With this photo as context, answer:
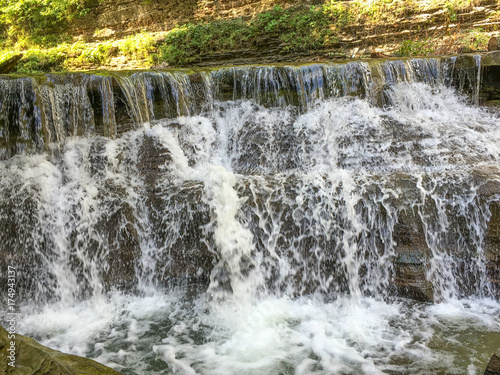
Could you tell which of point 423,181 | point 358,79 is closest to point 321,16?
point 358,79

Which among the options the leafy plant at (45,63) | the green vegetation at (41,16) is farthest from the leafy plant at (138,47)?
the green vegetation at (41,16)

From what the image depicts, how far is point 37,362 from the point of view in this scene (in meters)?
2.07

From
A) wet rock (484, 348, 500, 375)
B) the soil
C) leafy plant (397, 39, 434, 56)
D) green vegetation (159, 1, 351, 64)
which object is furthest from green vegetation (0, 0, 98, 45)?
wet rock (484, 348, 500, 375)

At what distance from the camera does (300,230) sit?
4.56m

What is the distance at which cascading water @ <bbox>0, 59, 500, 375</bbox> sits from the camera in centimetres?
362

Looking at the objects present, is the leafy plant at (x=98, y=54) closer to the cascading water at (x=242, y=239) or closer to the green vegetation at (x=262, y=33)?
the green vegetation at (x=262, y=33)

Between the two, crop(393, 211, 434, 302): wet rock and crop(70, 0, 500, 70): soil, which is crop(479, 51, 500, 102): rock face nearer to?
crop(70, 0, 500, 70): soil

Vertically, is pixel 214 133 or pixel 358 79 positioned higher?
pixel 358 79

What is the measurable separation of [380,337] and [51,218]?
3.89m

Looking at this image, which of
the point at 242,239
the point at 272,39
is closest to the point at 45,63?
the point at 272,39

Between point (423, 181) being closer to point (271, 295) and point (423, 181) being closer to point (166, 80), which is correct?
point (271, 295)

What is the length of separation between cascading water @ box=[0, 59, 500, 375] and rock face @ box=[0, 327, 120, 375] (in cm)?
124

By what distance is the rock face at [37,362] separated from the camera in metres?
2.01

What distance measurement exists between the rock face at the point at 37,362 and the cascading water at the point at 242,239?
124cm
